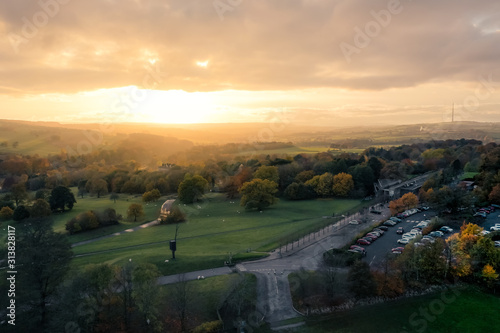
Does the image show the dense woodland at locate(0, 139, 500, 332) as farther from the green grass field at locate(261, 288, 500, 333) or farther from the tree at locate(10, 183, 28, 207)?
the green grass field at locate(261, 288, 500, 333)

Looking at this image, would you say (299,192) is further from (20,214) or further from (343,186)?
(20,214)

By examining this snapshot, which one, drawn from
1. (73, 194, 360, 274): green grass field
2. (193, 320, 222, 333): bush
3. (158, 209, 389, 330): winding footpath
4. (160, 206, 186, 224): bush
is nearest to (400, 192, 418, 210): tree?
(73, 194, 360, 274): green grass field

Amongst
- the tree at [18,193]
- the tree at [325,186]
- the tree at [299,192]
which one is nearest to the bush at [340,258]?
the tree at [299,192]

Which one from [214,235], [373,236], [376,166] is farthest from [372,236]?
[376,166]

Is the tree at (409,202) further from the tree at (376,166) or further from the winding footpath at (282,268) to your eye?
the tree at (376,166)

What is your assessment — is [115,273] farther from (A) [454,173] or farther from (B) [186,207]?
(A) [454,173]

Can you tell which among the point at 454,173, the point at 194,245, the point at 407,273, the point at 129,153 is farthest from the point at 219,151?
the point at 407,273
